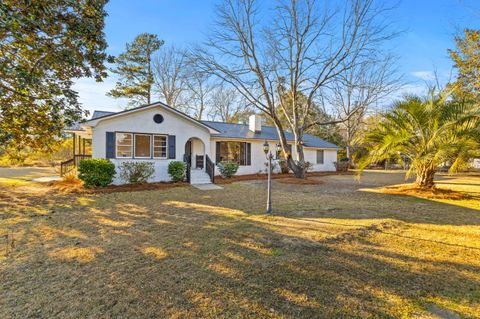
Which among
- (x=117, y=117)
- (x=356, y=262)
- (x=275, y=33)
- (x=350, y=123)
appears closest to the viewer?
(x=356, y=262)

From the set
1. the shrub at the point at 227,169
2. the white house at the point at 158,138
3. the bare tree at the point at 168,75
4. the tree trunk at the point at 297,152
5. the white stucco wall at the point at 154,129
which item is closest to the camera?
the white stucco wall at the point at 154,129

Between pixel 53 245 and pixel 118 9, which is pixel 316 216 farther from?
pixel 118 9

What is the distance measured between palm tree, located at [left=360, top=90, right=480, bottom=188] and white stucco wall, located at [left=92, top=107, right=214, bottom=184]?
30.0 ft

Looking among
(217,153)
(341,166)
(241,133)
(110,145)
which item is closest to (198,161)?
(217,153)

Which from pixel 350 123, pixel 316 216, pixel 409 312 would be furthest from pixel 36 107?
pixel 350 123

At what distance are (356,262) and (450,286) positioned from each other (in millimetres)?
1154

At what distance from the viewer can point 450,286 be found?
3.18 m

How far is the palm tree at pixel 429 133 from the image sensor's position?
28.4 feet

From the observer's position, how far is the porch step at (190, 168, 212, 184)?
43.3 ft

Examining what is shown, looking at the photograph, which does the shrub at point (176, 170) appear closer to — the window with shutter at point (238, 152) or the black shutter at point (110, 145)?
the black shutter at point (110, 145)

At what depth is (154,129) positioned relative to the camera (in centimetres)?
1270

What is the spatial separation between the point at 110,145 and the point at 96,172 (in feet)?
5.84

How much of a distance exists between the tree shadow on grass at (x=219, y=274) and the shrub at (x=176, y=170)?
697 centimetres

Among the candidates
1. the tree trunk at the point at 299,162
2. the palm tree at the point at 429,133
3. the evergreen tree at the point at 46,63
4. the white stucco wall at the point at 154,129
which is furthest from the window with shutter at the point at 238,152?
the evergreen tree at the point at 46,63
